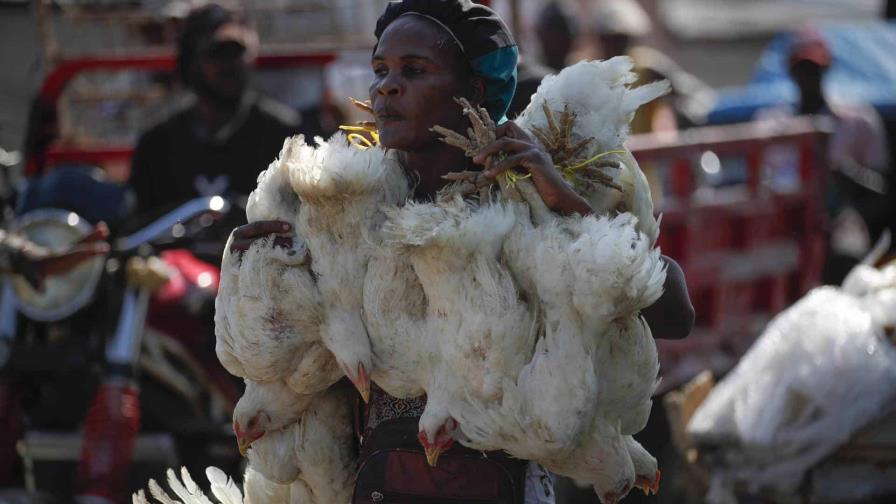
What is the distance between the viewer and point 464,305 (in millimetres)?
2900

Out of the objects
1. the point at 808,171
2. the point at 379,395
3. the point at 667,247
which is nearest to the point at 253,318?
the point at 379,395

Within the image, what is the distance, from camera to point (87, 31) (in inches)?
316

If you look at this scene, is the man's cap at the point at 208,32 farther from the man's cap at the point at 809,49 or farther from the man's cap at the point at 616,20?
the man's cap at the point at 809,49

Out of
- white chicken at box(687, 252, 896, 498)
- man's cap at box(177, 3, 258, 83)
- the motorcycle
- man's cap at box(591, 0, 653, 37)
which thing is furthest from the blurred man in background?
the motorcycle

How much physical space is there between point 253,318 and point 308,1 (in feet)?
18.3

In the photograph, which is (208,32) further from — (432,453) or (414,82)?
(432,453)

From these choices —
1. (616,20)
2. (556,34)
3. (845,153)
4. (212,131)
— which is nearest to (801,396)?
(212,131)

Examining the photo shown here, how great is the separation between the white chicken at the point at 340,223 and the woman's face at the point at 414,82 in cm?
9

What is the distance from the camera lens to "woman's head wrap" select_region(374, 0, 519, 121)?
10.1ft

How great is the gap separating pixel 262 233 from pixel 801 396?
110 inches

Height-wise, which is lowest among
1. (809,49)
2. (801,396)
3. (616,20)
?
(809,49)

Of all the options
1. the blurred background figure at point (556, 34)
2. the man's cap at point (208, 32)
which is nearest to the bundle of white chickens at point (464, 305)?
the man's cap at point (208, 32)

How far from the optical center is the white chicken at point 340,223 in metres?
3.01

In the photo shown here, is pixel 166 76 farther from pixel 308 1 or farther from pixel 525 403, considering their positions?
pixel 525 403
